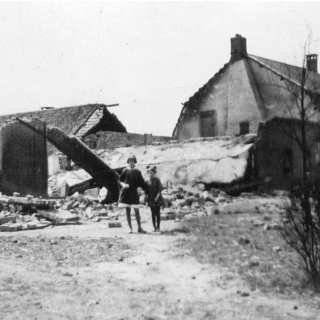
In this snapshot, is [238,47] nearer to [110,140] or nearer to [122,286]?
[110,140]

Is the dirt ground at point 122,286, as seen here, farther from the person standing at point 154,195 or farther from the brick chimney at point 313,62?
the brick chimney at point 313,62

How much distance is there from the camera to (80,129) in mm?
34688

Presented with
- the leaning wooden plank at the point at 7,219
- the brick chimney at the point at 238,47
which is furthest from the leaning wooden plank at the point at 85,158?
the brick chimney at the point at 238,47

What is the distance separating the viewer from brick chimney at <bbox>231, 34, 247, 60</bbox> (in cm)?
3092

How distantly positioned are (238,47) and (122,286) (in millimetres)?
27252

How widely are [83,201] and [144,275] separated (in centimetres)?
1040

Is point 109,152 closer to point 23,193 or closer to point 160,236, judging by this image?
point 23,193

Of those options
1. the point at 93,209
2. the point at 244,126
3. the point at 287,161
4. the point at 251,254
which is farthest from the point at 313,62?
the point at 251,254

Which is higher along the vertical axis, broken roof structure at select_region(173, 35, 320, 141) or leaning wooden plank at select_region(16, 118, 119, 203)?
broken roof structure at select_region(173, 35, 320, 141)

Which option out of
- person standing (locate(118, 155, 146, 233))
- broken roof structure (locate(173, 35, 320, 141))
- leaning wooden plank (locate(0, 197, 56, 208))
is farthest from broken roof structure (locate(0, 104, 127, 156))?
person standing (locate(118, 155, 146, 233))

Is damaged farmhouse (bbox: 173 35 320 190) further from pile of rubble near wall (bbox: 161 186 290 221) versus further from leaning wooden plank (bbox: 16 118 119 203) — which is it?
leaning wooden plank (bbox: 16 118 119 203)

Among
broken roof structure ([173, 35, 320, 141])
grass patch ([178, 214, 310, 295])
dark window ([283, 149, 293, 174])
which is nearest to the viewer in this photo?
grass patch ([178, 214, 310, 295])

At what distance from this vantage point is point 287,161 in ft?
76.0

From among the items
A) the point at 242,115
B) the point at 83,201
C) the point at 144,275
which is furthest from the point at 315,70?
the point at 144,275
